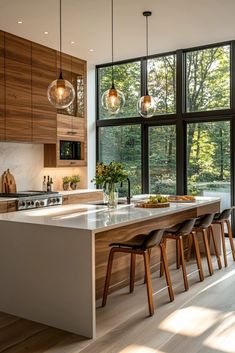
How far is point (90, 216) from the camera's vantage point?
3.63 meters

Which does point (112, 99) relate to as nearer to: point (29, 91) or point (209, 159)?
point (29, 91)

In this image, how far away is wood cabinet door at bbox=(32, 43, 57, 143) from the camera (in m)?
6.23

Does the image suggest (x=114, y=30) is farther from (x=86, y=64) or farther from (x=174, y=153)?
(x=174, y=153)


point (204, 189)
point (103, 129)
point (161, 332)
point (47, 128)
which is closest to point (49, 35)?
point (47, 128)

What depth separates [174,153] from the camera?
7230 millimetres

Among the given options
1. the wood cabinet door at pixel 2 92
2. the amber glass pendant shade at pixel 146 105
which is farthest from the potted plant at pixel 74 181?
the amber glass pendant shade at pixel 146 105

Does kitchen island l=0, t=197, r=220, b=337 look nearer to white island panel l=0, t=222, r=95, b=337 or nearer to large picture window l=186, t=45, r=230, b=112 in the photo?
white island panel l=0, t=222, r=95, b=337

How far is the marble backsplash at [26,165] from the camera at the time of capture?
6250 mm

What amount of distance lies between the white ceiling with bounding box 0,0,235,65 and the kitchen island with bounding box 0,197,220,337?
265 centimetres

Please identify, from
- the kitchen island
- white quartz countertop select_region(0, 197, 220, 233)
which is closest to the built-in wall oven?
white quartz countertop select_region(0, 197, 220, 233)

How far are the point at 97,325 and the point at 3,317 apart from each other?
84 cm

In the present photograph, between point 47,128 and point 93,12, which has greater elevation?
point 93,12

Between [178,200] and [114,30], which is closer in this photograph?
[178,200]

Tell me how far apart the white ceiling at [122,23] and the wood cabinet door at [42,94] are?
7.8 inches
